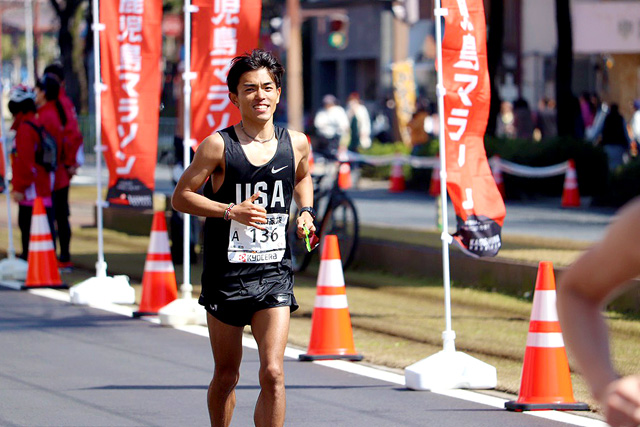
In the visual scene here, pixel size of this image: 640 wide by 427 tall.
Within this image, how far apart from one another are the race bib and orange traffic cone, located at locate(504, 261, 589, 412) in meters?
2.18

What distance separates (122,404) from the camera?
7.52 meters

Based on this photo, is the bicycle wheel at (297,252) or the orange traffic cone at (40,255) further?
the bicycle wheel at (297,252)

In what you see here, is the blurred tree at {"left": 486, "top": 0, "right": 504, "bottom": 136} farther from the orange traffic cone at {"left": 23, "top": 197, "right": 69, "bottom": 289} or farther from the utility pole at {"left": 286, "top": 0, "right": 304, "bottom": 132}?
the orange traffic cone at {"left": 23, "top": 197, "right": 69, "bottom": 289}

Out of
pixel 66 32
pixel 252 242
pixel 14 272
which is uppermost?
pixel 66 32

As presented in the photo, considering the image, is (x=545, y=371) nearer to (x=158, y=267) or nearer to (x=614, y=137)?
(x=158, y=267)

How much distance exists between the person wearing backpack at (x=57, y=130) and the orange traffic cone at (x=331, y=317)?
18.3 ft

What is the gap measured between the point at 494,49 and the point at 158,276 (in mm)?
17397

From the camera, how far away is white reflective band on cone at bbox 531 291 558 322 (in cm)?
746

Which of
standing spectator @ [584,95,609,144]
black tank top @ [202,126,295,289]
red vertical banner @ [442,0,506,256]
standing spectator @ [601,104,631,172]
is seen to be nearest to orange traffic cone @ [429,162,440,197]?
standing spectator @ [584,95,609,144]

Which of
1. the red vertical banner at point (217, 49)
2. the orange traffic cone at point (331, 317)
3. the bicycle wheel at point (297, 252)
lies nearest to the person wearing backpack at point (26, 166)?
the bicycle wheel at point (297, 252)

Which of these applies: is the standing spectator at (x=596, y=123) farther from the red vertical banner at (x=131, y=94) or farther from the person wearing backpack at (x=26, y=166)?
the red vertical banner at (x=131, y=94)

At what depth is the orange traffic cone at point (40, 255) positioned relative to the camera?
12.8 meters

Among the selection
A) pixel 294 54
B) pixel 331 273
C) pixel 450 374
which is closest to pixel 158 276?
pixel 331 273

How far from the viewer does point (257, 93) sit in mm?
5703
